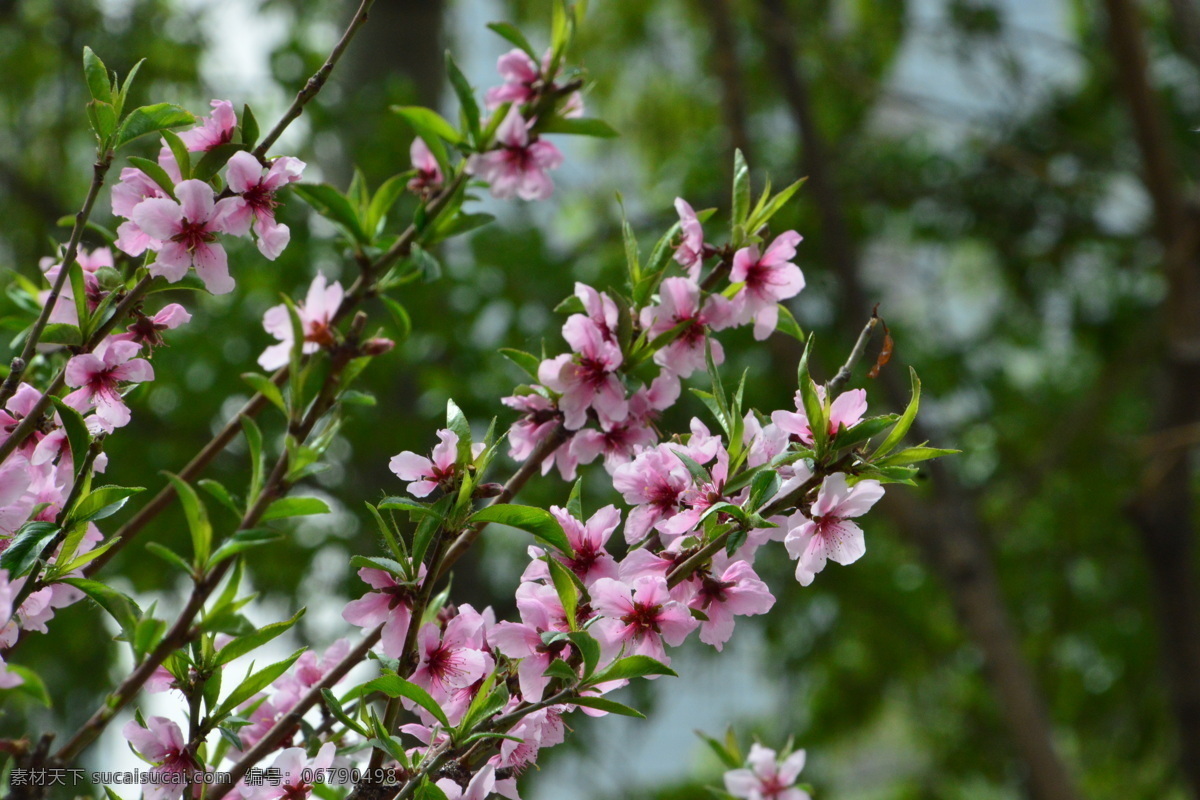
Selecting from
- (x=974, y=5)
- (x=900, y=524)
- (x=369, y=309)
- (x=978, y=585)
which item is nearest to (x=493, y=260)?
(x=369, y=309)

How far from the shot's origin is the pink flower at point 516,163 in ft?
2.40

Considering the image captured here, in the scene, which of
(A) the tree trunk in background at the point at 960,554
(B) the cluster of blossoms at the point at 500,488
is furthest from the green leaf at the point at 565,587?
(A) the tree trunk in background at the point at 960,554

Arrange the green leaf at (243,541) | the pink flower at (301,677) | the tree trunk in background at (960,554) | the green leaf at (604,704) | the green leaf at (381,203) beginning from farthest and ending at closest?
the tree trunk in background at (960,554) < the pink flower at (301,677) < the green leaf at (381,203) < the green leaf at (604,704) < the green leaf at (243,541)

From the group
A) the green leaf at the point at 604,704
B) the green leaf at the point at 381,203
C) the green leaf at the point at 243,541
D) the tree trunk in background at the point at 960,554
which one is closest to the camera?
the green leaf at the point at 243,541

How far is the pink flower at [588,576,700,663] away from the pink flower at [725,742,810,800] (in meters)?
0.32

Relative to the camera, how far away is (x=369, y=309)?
102 inches

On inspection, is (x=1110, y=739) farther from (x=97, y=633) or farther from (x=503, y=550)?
(x=97, y=633)

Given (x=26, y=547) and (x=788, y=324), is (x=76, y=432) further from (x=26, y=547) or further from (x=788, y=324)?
(x=788, y=324)

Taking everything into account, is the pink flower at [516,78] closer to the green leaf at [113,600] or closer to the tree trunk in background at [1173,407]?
the green leaf at [113,600]

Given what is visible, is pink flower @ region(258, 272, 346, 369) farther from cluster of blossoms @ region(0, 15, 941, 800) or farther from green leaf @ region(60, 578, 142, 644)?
green leaf @ region(60, 578, 142, 644)

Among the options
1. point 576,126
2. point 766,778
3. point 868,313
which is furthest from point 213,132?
point 868,313

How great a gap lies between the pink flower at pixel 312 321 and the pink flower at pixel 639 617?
0.72ft

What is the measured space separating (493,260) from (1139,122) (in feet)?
5.51

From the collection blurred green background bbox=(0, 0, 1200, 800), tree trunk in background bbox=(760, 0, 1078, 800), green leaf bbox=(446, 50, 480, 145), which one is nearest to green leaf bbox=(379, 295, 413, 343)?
green leaf bbox=(446, 50, 480, 145)
